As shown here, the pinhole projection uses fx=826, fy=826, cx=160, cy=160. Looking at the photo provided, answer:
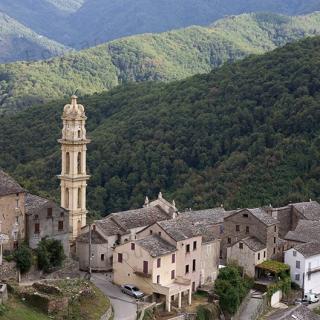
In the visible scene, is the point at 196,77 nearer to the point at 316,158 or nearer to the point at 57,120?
the point at 57,120

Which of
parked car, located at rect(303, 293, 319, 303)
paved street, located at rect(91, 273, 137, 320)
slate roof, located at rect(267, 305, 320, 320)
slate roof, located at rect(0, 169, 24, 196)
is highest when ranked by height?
slate roof, located at rect(0, 169, 24, 196)

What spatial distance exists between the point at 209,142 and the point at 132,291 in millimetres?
67559

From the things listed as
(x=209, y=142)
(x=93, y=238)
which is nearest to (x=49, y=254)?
(x=93, y=238)

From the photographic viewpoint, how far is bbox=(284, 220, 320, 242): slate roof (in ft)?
215

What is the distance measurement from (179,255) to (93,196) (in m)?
52.7

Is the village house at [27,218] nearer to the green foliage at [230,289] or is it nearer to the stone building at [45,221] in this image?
the stone building at [45,221]

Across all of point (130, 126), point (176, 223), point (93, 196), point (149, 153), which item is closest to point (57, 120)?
point (130, 126)

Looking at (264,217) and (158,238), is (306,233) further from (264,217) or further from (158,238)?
(158,238)

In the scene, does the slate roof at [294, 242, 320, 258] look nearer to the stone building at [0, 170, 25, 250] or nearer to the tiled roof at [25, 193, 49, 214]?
the tiled roof at [25, 193, 49, 214]

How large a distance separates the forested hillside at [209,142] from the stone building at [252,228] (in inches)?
982

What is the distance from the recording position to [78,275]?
56.1 meters

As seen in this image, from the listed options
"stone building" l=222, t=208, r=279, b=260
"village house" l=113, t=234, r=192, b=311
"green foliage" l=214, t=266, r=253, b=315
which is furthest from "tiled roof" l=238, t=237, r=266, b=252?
"village house" l=113, t=234, r=192, b=311

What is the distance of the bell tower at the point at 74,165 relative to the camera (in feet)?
203

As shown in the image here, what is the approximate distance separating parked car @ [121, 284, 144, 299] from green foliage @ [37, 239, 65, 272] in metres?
4.54
